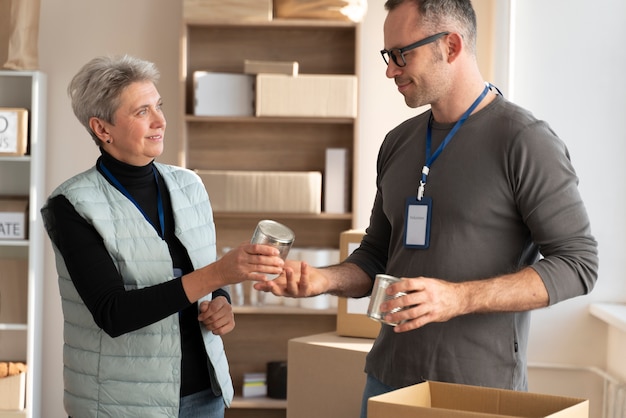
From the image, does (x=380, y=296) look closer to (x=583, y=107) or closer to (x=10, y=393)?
(x=583, y=107)

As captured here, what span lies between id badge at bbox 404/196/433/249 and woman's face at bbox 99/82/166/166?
2.28 ft

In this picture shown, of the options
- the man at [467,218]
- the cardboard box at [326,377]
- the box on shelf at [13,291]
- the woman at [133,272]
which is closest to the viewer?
the man at [467,218]

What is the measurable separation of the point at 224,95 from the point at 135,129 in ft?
6.25

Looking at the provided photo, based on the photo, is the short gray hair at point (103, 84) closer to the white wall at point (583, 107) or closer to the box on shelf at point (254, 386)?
the white wall at point (583, 107)

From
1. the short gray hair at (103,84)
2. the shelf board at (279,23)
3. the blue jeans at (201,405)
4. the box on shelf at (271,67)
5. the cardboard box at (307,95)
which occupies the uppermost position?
the shelf board at (279,23)

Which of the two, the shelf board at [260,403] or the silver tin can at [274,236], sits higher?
the silver tin can at [274,236]

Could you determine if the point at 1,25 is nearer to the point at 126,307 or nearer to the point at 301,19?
the point at 301,19

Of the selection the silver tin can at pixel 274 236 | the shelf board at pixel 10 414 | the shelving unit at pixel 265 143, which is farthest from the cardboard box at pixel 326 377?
the shelf board at pixel 10 414

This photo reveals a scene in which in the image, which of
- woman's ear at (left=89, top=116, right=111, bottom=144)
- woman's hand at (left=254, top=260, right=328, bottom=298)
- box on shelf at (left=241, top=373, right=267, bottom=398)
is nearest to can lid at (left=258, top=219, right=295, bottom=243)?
woman's hand at (left=254, top=260, right=328, bottom=298)

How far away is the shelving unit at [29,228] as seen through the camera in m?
4.02

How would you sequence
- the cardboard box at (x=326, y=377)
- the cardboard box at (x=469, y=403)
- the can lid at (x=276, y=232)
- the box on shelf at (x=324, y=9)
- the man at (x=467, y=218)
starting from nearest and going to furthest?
the cardboard box at (x=469, y=403) → the man at (x=467, y=218) → the can lid at (x=276, y=232) → the cardboard box at (x=326, y=377) → the box on shelf at (x=324, y=9)

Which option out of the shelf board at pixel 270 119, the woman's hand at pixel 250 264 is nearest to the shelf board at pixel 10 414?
the shelf board at pixel 270 119

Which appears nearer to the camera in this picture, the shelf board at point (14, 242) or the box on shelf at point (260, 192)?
the box on shelf at point (260, 192)

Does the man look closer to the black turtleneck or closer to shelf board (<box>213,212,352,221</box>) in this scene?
the black turtleneck
